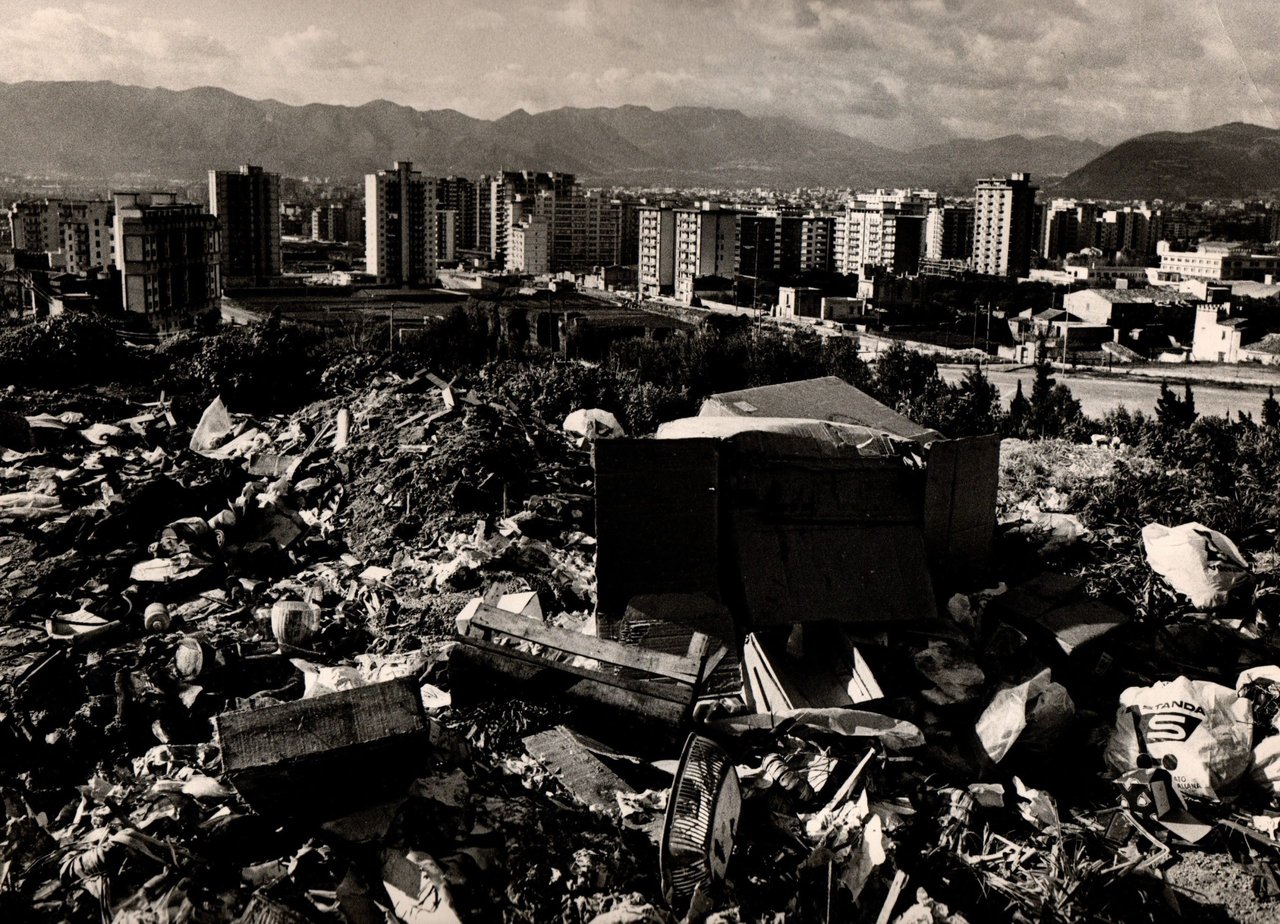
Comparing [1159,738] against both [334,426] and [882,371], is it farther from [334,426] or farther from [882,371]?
[882,371]

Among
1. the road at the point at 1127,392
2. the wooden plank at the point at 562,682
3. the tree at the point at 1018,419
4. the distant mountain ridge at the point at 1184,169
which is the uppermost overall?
the distant mountain ridge at the point at 1184,169

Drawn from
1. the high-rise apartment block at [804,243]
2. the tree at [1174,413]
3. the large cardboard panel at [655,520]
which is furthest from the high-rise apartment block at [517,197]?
the large cardboard panel at [655,520]

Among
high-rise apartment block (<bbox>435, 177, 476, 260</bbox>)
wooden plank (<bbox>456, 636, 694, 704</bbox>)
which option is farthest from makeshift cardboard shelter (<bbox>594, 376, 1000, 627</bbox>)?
high-rise apartment block (<bbox>435, 177, 476, 260</bbox>)

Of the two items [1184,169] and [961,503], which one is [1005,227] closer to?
[961,503]

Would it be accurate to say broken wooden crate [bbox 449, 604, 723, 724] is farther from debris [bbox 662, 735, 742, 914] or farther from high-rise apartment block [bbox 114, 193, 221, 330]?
high-rise apartment block [bbox 114, 193, 221, 330]

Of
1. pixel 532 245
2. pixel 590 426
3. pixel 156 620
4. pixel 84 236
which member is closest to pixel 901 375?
pixel 590 426

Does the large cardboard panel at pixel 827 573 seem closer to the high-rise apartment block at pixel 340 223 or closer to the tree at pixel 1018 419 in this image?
the tree at pixel 1018 419
